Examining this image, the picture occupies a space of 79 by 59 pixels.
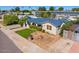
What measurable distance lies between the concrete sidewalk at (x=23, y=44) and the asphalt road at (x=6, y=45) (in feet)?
0.11

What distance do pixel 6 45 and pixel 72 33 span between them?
616 millimetres

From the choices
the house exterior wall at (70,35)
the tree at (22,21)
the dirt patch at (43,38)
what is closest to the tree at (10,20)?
the tree at (22,21)

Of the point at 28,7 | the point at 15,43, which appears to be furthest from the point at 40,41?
the point at 28,7

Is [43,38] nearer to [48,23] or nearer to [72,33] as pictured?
[48,23]

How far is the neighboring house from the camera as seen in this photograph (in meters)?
1.70

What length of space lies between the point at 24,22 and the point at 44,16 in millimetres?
197

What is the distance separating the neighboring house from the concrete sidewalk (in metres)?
0.26

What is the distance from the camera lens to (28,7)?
1.72 meters

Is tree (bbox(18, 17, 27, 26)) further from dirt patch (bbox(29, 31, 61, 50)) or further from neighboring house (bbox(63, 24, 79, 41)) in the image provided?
neighboring house (bbox(63, 24, 79, 41))

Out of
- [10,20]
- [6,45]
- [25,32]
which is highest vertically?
[10,20]

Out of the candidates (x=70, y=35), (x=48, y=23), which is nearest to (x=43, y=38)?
(x=48, y=23)

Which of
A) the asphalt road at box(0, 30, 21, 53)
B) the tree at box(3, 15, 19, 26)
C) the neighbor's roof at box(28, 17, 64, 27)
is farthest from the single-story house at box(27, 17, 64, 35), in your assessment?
the asphalt road at box(0, 30, 21, 53)

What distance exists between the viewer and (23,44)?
1702mm
